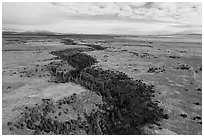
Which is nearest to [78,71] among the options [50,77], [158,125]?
[50,77]

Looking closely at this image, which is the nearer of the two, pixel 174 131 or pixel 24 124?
pixel 24 124

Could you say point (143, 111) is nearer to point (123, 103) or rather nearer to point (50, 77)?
point (123, 103)

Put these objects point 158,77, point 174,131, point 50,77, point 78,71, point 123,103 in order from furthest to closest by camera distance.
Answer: point 78,71, point 158,77, point 50,77, point 123,103, point 174,131

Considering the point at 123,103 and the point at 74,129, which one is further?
the point at 123,103

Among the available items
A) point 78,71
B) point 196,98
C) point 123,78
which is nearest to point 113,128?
point 196,98

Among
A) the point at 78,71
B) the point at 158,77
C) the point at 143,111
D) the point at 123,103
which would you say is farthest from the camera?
the point at 78,71

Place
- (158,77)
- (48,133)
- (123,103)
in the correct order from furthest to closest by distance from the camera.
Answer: (158,77) < (123,103) < (48,133)

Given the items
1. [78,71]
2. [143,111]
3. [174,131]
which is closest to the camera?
[174,131]

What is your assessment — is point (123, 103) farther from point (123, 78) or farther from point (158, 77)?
point (158, 77)
